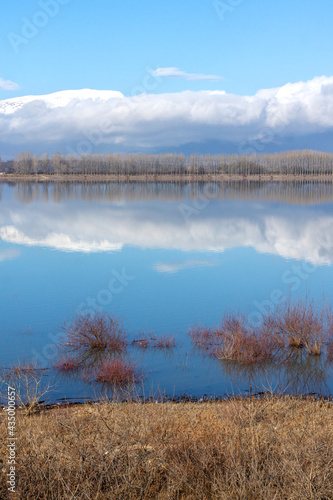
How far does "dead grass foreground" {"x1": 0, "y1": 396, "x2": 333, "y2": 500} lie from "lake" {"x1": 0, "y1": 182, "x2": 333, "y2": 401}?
7.92ft

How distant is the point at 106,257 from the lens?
20.9 metres

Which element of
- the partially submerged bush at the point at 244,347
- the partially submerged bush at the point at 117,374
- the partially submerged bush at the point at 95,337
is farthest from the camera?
the partially submerged bush at the point at 95,337

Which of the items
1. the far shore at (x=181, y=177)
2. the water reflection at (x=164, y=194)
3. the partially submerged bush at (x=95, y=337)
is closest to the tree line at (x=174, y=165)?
the far shore at (x=181, y=177)

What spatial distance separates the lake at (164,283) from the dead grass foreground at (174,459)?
2415 millimetres

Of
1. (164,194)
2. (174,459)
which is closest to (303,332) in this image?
(174,459)

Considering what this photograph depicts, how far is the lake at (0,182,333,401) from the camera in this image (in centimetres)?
896

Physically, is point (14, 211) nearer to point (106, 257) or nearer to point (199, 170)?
point (106, 257)

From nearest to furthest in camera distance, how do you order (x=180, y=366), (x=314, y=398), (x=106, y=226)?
(x=314, y=398) < (x=180, y=366) < (x=106, y=226)

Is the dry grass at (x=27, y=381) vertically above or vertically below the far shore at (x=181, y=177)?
below

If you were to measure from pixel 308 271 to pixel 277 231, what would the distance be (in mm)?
11679

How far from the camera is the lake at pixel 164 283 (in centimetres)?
896

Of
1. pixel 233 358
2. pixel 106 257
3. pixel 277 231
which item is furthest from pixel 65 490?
pixel 277 231

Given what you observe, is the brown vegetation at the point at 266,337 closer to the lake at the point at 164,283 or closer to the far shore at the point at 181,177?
the lake at the point at 164,283

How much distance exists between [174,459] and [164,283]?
11.1 metres
